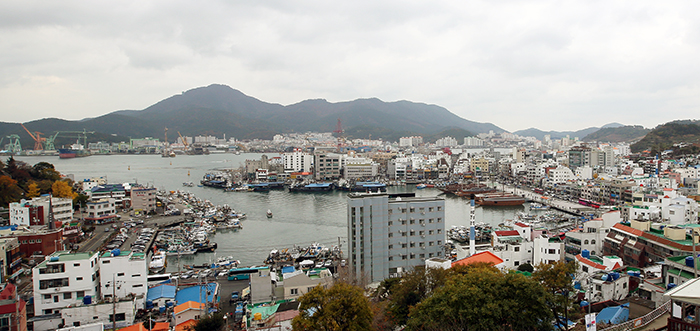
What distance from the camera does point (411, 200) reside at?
5.80m

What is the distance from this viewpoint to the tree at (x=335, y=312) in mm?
2910

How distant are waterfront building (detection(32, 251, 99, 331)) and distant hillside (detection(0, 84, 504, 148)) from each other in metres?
46.4

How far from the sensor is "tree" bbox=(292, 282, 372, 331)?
291 centimetres

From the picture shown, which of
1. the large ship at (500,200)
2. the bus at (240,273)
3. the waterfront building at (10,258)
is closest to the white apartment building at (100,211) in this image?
the waterfront building at (10,258)

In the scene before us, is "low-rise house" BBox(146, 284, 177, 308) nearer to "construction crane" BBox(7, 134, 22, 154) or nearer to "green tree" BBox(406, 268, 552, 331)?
"green tree" BBox(406, 268, 552, 331)

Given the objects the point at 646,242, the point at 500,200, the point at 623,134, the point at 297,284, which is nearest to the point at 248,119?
the point at 623,134

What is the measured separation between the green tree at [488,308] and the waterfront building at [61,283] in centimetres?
373

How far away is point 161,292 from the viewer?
479cm

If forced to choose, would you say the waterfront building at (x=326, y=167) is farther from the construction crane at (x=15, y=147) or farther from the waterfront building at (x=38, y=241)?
the construction crane at (x=15, y=147)

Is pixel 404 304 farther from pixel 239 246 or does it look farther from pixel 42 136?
pixel 42 136

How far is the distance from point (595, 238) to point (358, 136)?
54.8 meters

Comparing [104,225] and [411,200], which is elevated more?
[411,200]

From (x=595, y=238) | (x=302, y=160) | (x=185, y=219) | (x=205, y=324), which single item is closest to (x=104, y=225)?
(x=185, y=219)

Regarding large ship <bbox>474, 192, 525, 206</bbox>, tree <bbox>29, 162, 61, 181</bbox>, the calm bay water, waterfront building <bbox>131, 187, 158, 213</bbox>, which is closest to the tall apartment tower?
the calm bay water
